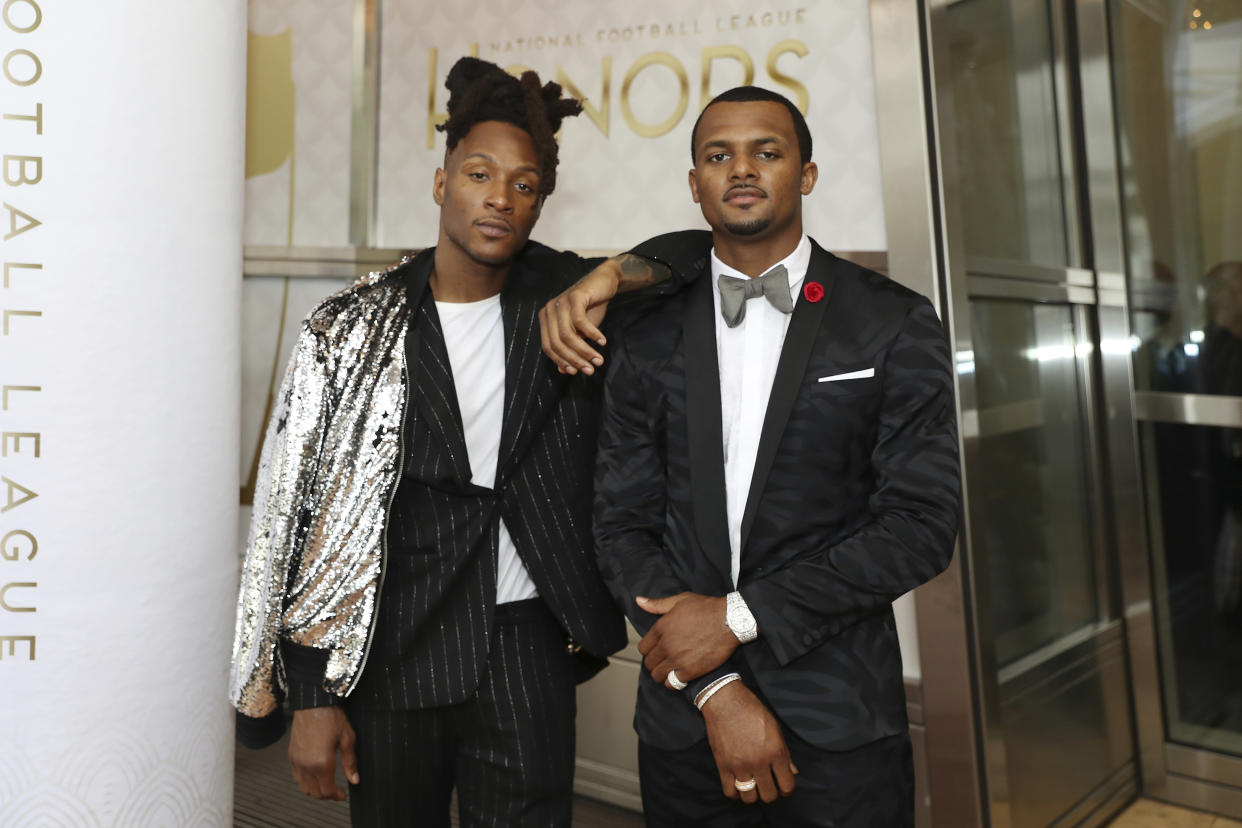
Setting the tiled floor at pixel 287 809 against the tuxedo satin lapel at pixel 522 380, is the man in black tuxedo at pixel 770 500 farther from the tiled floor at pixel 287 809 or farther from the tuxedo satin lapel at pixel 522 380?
the tiled floor at pixel 287 809

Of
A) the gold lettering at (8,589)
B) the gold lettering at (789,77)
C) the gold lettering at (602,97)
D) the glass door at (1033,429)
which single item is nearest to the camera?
the gold lettering at (8,589)

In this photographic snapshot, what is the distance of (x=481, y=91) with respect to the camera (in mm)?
1891

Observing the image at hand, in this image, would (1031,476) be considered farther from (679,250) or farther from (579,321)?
(579,321)

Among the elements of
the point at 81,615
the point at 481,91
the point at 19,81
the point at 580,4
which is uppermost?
the point at 580,4

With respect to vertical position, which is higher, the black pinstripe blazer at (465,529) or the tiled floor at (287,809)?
the black pinstripe blazer at (465,529)

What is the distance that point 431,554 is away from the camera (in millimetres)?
1782

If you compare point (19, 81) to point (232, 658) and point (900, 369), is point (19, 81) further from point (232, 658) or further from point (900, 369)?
point (900, 369)

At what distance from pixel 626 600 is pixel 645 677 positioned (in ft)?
0.53

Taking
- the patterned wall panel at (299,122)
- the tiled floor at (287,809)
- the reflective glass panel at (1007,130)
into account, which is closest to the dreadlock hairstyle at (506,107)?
the reflective glass panel at (1007,130)

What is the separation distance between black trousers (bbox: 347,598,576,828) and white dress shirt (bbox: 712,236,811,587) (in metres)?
0.47

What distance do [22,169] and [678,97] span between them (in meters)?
1.89

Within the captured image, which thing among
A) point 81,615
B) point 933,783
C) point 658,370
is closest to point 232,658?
point 81,615

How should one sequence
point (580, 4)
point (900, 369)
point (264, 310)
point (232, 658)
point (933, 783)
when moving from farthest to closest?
point (264, 310) < point (580, 4) < point (933, 783) < point (232, 658) < point (900, 369)

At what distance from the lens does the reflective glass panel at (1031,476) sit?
2.72 m
